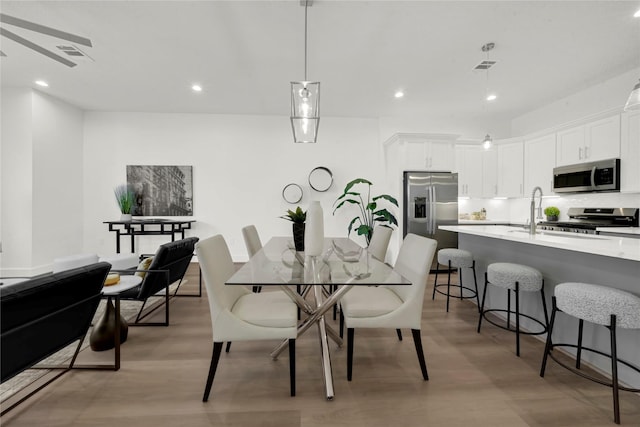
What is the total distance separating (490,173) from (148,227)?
6631 mm

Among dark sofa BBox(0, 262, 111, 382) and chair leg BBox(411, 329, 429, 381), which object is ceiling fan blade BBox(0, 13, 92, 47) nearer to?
dark sofa BBox(0, 262, 111, 382)

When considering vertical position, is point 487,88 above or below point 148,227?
above

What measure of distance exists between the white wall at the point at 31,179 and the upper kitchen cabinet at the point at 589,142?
816 cm

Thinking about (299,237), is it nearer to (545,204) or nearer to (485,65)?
(485,65)

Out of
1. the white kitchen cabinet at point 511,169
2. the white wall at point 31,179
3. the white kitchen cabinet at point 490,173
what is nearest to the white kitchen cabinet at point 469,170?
the white kitchen cabinet at point 490,173

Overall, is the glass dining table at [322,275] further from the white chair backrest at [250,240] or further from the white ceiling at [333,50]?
the white ceiling at [333,50]

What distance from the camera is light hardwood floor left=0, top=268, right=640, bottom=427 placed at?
145 cm

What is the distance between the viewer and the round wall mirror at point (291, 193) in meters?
5.34

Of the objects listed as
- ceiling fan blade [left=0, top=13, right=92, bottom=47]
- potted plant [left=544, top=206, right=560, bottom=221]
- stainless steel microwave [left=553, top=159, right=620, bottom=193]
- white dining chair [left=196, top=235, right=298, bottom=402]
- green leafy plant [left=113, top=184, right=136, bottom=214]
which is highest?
ceiling fan blade [left=0, top=13, right=92, bottom=47]

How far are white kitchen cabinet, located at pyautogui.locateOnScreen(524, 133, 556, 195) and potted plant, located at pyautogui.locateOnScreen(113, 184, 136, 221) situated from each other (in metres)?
7.08

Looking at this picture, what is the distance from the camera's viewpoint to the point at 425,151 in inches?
187

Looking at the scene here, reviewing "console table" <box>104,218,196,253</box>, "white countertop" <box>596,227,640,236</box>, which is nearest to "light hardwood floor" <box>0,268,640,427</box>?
"white countertop" <box>596,227,640,236</box>

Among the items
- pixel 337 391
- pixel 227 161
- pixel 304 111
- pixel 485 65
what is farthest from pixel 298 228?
pixel 227 161

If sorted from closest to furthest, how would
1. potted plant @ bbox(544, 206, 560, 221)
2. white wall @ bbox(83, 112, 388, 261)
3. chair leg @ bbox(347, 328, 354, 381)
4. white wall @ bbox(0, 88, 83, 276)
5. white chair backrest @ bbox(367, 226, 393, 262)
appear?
1. chair leg @ bbox(347, 328, 354, 381)
2. white chair backrest @ bbox(367, 226, 393, 262)
3. white wall @ bbox(0, 88, 83, 276)
4. potted plant @ bbox(544, 206, 560, 221)
5. white wall @ bbox(83, 112, 388, 261)
